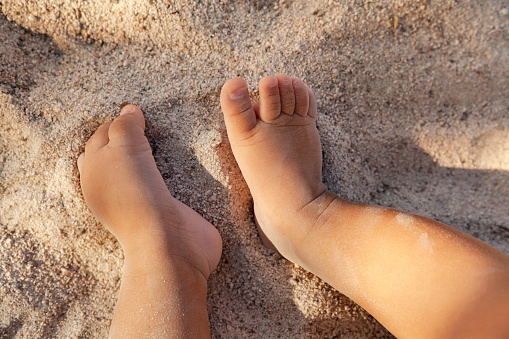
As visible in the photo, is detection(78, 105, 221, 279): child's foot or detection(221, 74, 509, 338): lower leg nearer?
detection(221, 74, 509, 338): lower leg

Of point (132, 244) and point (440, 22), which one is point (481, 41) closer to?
point (440, 22)

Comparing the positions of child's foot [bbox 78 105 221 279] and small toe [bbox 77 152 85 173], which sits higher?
small toe [bbox 77 152 85 173]

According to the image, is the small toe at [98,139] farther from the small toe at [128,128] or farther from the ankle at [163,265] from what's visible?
the ankle at [163,265]

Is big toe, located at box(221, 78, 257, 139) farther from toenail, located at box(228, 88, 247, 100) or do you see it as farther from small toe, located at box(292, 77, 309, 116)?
small toe, located at box(292, 77, 309, 116)

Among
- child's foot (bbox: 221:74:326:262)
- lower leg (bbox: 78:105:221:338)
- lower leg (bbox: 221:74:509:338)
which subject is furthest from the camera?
child's foot (bbox: 221:74:326:262)

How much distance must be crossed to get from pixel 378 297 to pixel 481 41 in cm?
95

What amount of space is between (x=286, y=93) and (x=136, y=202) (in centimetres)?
53

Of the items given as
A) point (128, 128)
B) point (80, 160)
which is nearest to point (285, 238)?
point (128, 128)

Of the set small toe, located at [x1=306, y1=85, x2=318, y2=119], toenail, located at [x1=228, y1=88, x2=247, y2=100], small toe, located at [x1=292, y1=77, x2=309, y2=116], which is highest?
toenail, located at [x1=228, y1=88, x2=247, y2=100]

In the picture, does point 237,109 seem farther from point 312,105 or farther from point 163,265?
point 163,265

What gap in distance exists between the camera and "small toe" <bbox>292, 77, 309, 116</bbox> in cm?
108

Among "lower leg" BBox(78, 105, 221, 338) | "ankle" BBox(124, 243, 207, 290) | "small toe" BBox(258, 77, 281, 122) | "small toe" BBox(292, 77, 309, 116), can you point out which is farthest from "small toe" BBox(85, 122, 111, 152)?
"small toe" BBox(292, 77, 309, 116)

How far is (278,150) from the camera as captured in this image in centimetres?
111

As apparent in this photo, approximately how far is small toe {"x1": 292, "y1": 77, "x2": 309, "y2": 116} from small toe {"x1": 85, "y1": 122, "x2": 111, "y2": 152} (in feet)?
1.86
